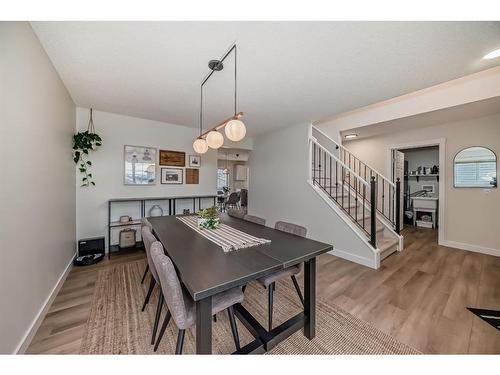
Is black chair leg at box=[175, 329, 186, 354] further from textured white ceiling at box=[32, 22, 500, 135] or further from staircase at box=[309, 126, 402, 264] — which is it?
staircase at box=[309, 126, 402, 264]

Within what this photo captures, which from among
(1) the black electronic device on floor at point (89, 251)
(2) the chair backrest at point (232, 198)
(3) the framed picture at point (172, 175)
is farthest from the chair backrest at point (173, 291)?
(2) the chair backrest at point (232, 198)

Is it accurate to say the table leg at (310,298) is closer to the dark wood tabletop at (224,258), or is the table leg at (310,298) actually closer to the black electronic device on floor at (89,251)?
the dark wood tabletop at (224,258)

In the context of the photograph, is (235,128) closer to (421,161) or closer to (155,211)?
(155,211)

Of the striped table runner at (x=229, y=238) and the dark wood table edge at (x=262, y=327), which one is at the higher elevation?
the striped table runner at (x=229, y=238)

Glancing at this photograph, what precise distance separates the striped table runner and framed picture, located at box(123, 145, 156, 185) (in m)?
2.12

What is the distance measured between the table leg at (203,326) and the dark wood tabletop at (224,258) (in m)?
0.13

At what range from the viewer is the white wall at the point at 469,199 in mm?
3236

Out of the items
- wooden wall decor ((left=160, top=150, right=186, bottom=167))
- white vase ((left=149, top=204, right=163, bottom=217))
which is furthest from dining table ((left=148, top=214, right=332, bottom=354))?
wooden wall decor ((left=160, top=150, right=186, bottom=167))

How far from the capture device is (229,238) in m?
1.70

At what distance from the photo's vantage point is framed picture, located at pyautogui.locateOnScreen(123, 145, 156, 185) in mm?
3535

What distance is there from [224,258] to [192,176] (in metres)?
3.28

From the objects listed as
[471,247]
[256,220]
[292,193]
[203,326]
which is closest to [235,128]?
[256,220]
